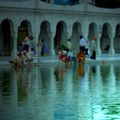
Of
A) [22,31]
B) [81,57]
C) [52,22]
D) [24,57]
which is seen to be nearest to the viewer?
[24,57]

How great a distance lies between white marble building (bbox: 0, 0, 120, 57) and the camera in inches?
1677

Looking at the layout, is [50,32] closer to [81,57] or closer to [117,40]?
[81,57]

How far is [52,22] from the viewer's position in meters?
45.5

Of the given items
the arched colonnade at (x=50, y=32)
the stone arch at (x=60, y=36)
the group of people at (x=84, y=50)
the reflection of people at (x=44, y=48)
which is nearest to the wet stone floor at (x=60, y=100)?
the group of people at (x=84, y=50)

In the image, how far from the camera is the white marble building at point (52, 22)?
42594 mm

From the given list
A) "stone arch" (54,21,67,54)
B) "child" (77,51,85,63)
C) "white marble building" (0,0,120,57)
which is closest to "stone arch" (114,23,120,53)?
"white marble building" (0,0,120,57)

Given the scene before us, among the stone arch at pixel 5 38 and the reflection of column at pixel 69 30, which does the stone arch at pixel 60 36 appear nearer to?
the reflection of column at pixel 69 30

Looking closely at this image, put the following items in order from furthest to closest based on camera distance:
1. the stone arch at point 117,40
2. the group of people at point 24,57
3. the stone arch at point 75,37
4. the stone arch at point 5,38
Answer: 1. the stone arch at point 117,40
2. the stone arch at point 75,37
3. the stone arch at point 5,38
4. the group of people at point 24,57

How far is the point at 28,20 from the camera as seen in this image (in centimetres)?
4362

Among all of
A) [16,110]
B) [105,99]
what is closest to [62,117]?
[16,110]

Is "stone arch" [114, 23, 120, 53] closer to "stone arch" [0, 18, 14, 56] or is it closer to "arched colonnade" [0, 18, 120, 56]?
"arched colonnade" [0, 18, 120, 56]

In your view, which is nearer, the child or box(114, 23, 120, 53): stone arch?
the child

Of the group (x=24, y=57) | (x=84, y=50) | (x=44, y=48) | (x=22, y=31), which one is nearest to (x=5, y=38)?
(x=22, y=31)

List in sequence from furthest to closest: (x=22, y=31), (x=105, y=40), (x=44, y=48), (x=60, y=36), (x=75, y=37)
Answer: (x=105, y=40) → (x=75, y=37) → (x=60, y=36) → (x=22, y=31) → (x=44, y=48)
